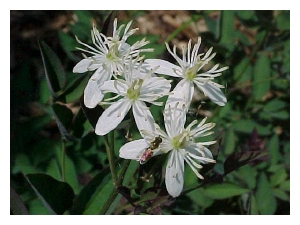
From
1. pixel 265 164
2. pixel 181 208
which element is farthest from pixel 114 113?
pixel 265 164

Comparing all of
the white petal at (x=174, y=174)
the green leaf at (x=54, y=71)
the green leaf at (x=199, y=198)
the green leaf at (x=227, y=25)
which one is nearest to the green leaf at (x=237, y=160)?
the white petal at (x=174, y=174)

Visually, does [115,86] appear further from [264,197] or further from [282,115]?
[282,115]

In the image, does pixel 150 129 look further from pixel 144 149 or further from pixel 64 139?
pixel 64 139

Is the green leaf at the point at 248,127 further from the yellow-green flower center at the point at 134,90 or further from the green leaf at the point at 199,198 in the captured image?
the yellow-green flower center at the point at 134,90

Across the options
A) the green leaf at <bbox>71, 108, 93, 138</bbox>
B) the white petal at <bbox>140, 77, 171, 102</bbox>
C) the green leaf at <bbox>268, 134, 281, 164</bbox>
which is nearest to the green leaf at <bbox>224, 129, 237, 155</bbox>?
the green leaf at <bbox>268, 134, 281, 164</bbox>

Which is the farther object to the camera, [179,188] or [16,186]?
[16,186]

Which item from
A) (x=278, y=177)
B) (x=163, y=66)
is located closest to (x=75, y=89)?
(x=163, y=66)
